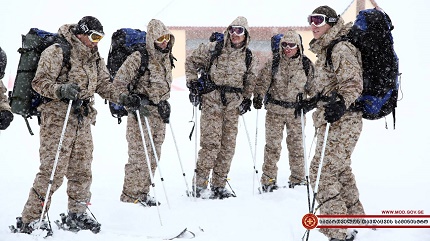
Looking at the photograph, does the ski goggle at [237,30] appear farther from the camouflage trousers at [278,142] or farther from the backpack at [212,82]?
the camouflage trousers at [278,142]

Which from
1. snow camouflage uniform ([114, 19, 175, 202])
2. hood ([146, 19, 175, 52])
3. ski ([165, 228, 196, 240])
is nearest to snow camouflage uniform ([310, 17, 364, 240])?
ski ([165, 228, 196, 240])

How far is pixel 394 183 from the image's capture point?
795 centimetres

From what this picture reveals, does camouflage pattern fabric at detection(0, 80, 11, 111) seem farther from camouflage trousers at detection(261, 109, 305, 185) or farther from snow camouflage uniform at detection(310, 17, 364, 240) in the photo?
camouflage trousers at detection(261, 109, 305, 185)

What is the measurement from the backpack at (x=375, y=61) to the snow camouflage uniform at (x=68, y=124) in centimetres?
290

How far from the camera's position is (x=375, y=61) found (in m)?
4.79

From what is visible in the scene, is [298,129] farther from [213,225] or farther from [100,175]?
[100,175]

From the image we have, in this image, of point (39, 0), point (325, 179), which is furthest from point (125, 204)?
point (39, 0)

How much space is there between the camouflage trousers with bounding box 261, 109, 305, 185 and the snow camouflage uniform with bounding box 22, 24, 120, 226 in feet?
11.0

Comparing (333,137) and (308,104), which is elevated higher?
(308,104)

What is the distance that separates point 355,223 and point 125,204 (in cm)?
319

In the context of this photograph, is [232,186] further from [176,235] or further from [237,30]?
[176,235]

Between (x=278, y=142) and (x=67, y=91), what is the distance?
4.09 meters

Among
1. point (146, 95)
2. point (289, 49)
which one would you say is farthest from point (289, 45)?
point (146, 95)

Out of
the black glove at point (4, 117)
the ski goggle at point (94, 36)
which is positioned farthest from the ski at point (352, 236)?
the black glove at point (4, 117)
